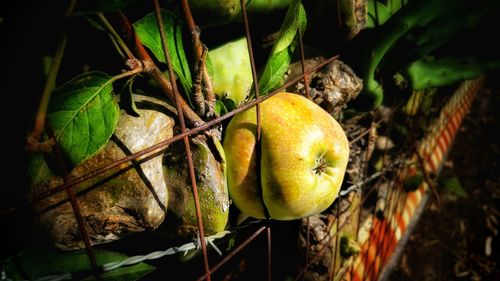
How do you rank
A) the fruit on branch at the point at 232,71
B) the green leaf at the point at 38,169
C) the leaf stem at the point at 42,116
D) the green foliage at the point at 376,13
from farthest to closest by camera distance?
the green foliage at the point at 376,13 < the fruit on branch at the point at 232,71 < the green leaf at the point at 38,169 < the leaf stem at the point at 42,116

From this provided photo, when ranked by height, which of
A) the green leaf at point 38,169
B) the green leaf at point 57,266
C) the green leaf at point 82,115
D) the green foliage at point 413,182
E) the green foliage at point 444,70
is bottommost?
the green foliage at point 413,182

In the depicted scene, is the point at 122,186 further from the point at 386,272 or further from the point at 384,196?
the point at 386,272

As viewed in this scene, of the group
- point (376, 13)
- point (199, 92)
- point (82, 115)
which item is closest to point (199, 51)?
point (199, 92)

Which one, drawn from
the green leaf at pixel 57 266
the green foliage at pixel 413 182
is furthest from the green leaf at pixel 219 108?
the green foliage at pixel 413 182

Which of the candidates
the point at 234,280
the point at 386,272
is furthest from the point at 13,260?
the point at 386,272

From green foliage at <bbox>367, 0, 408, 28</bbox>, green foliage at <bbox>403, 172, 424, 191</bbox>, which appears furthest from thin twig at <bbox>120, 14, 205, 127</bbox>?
green foliage at <bbox>403, 172, 424, 191</bbox>

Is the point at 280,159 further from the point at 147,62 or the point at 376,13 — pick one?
the point at 376,13

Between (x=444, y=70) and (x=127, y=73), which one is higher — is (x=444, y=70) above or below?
below

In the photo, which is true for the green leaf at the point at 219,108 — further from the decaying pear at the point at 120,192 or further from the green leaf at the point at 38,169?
the green leaf at the point at 38,169

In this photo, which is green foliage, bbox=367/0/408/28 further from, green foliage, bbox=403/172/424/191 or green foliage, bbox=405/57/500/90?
green foliage, bbox=403/172/424/191
